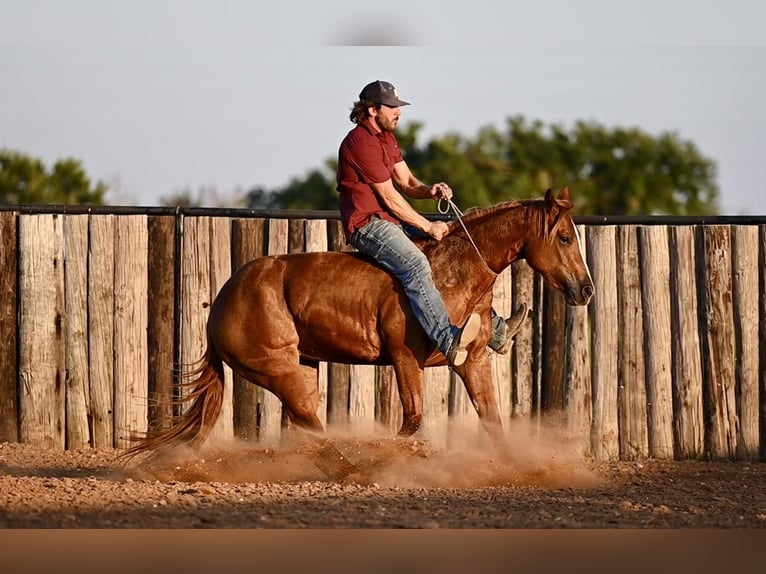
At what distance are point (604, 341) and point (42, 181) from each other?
2188 centimetres

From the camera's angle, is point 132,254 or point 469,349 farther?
point 132,254

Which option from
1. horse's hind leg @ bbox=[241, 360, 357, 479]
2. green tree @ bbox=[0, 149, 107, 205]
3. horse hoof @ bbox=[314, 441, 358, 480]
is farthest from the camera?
green tree @ bbox=[0, 149, 107, 205]

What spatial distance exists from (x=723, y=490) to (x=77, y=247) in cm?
572

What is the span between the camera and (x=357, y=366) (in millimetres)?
10484

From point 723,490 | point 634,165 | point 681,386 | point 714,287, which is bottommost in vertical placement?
point 723,490

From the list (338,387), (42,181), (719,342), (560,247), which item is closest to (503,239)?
(560,247)

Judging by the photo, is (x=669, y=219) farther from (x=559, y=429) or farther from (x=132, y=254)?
(x=132, y=254)

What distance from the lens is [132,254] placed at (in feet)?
34.4

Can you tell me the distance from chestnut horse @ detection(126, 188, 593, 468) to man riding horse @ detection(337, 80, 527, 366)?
0.17 metres

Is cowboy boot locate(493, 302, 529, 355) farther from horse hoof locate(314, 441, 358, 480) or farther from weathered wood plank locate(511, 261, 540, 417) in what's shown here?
weathered wood plank locate(511, 261, 540, 417)

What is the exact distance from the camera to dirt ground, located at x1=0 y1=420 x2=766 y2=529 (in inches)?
249

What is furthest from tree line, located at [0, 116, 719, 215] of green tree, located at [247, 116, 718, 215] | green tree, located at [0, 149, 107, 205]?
green tree, located at [0, 149, 107, 205]

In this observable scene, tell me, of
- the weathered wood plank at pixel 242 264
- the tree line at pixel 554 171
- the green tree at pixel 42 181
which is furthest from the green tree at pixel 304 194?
the weathered wood plank at pixel 242 264

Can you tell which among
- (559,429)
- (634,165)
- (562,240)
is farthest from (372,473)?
(634,165)
